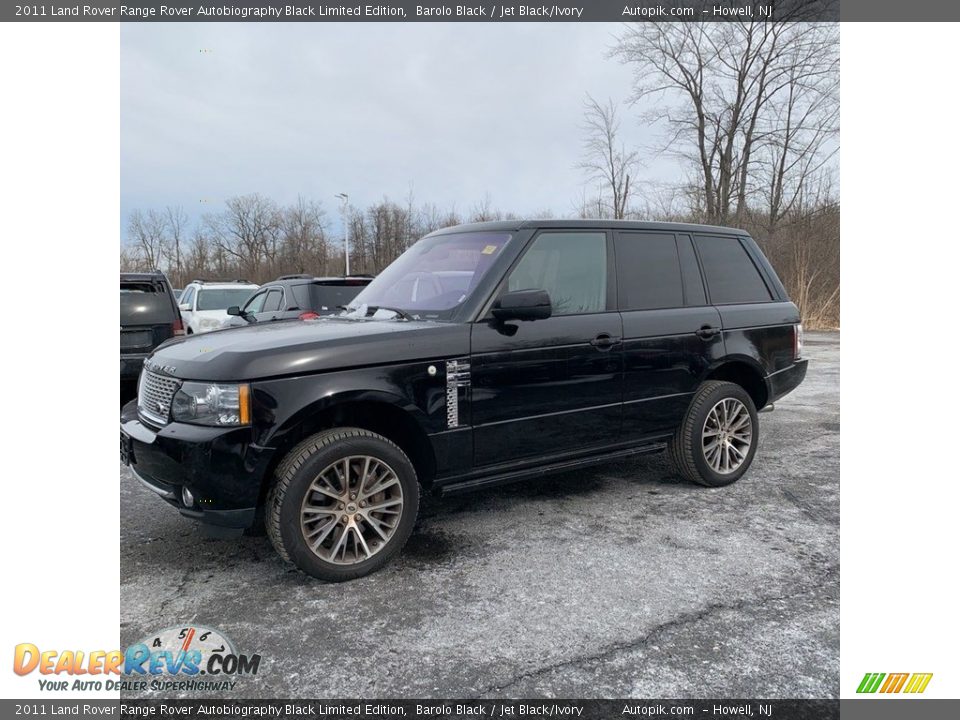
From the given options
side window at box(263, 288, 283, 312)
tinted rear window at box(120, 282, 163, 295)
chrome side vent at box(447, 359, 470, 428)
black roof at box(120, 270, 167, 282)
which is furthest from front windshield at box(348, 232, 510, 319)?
side window at box(263, 288, 283, 312)

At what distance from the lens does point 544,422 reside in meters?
4.08

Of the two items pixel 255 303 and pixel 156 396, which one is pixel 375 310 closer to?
pixel 156 396

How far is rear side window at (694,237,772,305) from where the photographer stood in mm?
5113

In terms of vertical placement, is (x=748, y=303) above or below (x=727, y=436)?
above

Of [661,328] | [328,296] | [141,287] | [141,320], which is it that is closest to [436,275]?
[661,328]

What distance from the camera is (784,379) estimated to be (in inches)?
215

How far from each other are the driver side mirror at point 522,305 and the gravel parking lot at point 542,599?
1346mm

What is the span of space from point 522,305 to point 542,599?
1.59 meters

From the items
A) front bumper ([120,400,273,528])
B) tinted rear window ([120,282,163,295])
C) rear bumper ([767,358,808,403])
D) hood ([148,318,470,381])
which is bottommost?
front bumper ([120,400,273,528])

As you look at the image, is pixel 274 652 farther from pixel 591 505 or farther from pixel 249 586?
pixel 591 505

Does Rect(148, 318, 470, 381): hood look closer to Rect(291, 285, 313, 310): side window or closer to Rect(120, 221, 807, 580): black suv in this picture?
Rect(120, 221, 807, 580): black suv

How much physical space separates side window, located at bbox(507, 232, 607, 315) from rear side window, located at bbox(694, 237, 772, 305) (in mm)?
1053

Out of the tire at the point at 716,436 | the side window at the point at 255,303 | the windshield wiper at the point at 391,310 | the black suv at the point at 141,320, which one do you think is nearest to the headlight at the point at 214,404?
the windshield wiper at the point at 391,310

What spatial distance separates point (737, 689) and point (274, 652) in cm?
187
